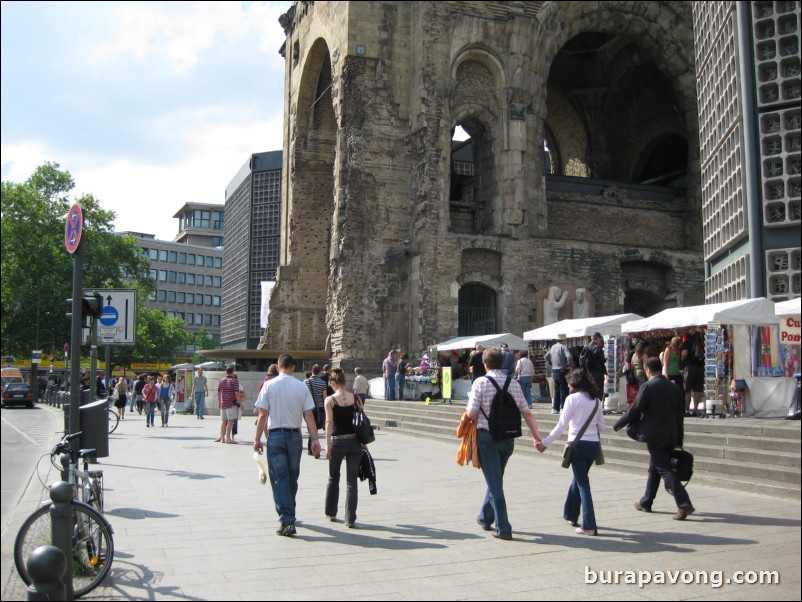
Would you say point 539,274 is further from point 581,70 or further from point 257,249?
point 257,249

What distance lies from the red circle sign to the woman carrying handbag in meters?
4.44

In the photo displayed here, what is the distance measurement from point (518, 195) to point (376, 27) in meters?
8.14

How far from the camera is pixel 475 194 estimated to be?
30.9 metres

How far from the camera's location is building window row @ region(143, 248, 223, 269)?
9350 centimetres

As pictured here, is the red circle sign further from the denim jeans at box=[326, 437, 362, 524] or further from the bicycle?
the denim jeans at box=[326, 437, 362, 524]

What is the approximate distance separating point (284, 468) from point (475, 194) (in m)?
24.7

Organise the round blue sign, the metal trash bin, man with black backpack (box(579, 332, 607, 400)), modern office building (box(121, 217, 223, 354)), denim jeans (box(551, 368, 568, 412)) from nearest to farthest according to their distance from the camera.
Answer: the metal trash bin < the round blue sign < man with black backpack (box(579, 332, 607, 400)) < denim jeans (box(551, 368, 568, 412)) < modern office building (box(121, 217, 223, 354))

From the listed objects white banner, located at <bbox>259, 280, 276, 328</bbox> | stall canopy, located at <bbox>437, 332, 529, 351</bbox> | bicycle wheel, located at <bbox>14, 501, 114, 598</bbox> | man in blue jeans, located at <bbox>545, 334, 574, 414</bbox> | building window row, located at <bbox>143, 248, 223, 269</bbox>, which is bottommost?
bicycle wheel, located at <bbox>14, 501, 114, 598</bbox>

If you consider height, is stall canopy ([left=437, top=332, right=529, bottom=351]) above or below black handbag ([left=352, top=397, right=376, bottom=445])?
above

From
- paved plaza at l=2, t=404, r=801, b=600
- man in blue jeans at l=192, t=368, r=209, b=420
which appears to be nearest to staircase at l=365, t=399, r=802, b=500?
paved plaza at l=2, t=404, r=801, b=600

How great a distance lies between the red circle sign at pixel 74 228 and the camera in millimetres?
7055

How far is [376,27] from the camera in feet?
96.9

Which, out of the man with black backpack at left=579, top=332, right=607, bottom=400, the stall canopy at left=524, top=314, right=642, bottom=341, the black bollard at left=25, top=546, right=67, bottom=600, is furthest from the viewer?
the stall canopy at left=524, top=314, right=642, bottom=341

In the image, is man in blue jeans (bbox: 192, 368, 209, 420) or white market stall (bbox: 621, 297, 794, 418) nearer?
white market stall (bbox: 621, 297, 794, 418)
